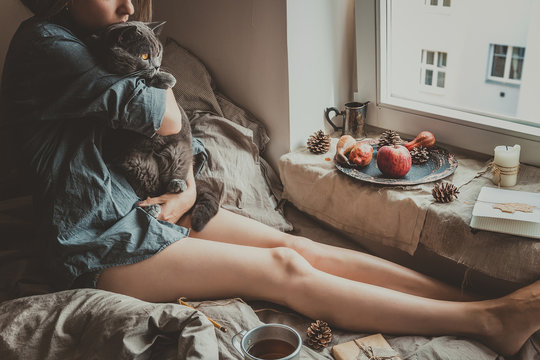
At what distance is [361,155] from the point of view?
1.47 meters

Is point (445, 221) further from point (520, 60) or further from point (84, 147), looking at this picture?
point (84, 147)

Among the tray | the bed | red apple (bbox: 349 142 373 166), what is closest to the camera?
the bed

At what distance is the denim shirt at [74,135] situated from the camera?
3.54 ft

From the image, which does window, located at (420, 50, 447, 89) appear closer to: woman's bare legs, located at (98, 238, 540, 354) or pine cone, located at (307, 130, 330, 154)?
pine cone, located at (307, 130, 330, 154)

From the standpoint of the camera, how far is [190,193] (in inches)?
53.2

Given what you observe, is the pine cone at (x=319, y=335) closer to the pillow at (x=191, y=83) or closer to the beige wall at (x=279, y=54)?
the beige wall at (x=279, y=54)

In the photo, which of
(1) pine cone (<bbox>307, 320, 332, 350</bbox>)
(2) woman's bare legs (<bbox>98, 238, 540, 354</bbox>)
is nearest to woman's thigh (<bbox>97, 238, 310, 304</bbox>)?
(2) woman's bare legs (<bbox>98, 238, 540, 354</bbox>)

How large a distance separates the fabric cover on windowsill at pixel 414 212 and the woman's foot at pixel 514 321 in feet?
0.19

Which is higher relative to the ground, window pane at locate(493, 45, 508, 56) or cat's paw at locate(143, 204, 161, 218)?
window pane at locate(493, 45, 508, 56)

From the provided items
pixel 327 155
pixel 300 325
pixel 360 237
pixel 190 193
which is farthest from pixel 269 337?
pixel 327 155

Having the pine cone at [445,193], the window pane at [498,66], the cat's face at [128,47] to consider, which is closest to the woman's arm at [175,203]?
the cat's face at [128,47]

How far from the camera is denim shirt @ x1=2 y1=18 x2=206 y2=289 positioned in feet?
3.54

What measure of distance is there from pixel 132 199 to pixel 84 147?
0.18m

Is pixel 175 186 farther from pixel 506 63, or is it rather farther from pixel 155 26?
pixel 506 63
